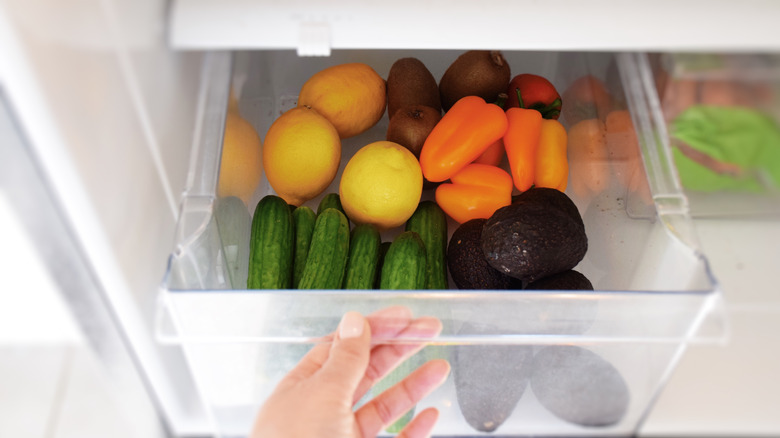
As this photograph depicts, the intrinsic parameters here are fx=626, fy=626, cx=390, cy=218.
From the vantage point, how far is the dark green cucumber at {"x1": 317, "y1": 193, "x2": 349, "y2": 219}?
0.81m

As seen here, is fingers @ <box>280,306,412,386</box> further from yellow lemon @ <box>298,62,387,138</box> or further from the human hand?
yellow lemon @ <box>298,62,387,138</box>

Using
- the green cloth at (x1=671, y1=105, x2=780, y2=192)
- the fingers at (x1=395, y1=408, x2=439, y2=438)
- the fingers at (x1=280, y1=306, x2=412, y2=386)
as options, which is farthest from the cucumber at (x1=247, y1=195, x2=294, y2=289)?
the green cloth at (x1=671, y1=105, x2=780, y2=192)

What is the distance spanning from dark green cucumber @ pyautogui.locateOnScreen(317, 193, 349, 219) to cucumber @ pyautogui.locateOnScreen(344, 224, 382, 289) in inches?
2.0

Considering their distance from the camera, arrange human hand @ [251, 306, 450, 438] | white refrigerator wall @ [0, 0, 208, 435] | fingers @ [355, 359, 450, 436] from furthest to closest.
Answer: fingers @ [355, 359, 450, 436] < human hand @ [251, 306, 450, 438] < white refrigerator wall @ [0, 0, 208, 435]

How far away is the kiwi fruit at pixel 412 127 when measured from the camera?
2.71ft

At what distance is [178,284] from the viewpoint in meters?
0.63

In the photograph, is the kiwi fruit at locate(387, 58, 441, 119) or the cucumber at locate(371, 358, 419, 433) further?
the kiwi fruit at locate(387, 58, 441, 119)

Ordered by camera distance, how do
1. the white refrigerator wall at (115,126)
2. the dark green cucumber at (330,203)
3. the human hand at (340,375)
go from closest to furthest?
the white refrigerator wall at (115,126) < the human hand at (340,375) < the dark green cucumber at (330,203)

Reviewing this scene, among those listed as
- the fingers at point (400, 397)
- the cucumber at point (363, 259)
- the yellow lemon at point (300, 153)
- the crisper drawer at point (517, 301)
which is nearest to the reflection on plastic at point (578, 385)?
the crisper drawer at point (517, 301)

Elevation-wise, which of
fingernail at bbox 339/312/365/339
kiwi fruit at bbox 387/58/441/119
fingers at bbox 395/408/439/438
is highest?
kiwi fruit at bbox 387/58/441/119

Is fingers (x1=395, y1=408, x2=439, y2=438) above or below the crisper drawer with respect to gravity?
below

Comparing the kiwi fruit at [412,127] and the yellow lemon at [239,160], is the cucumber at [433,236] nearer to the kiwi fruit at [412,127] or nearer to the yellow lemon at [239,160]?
the kiwi fruit at [412,127]

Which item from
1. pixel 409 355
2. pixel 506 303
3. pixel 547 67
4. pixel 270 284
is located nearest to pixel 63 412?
pixel 270 284

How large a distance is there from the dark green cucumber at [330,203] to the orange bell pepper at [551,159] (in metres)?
0.27
